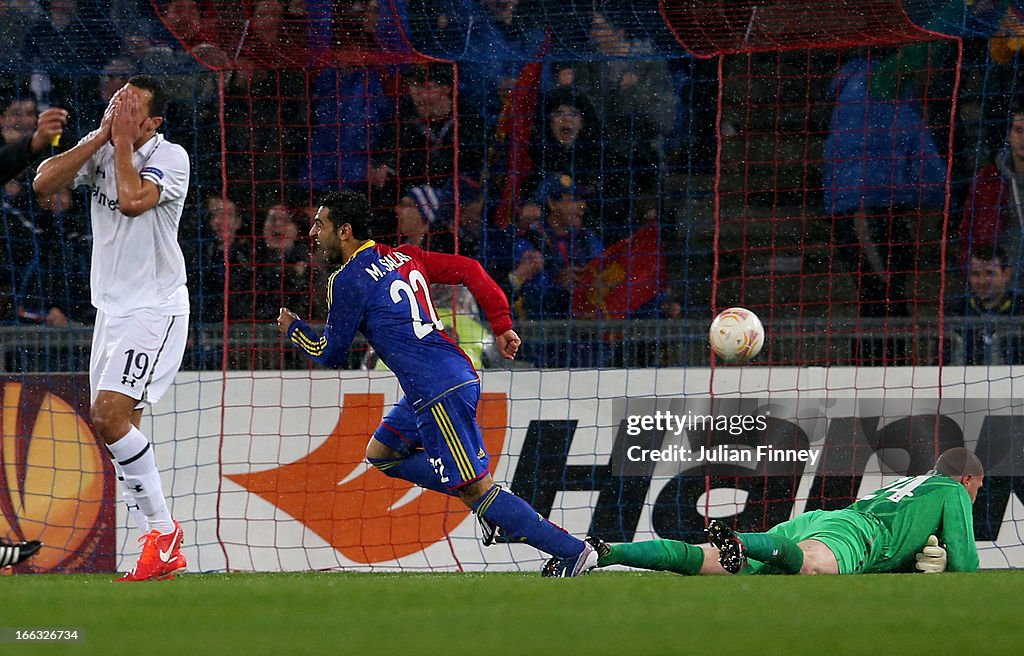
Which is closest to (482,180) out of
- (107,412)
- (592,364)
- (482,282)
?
(592,364)

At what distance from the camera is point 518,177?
10.6 metres

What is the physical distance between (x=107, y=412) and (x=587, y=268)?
A: 4.39 meters

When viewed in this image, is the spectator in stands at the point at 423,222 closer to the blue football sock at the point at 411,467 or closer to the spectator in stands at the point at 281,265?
the spectator in stands at the point at 281,265

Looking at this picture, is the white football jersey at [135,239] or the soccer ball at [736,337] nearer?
the white football jersey at [135,239]

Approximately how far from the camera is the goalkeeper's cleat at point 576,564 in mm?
6785

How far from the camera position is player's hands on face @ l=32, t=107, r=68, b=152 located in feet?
20.4

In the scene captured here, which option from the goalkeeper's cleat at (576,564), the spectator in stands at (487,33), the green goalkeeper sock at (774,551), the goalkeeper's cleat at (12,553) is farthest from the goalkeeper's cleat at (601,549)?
the spectator in stands at (487,33)

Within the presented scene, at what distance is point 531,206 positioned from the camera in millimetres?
10391

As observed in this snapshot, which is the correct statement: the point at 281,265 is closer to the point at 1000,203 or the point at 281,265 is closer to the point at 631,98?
the point at 631,98

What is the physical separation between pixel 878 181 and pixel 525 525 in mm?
4890

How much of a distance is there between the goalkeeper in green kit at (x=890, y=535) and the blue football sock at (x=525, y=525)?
0.51 metres

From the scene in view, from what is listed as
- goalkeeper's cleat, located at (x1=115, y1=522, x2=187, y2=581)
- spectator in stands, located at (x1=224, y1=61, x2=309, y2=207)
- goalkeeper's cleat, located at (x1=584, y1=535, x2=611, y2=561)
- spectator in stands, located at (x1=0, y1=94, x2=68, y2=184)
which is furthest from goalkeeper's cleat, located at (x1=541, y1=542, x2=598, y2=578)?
spectator in stands, located at (x1=224, y1=61, x2=309, y2=207)

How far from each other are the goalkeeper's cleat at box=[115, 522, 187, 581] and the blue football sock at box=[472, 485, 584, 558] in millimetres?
1474

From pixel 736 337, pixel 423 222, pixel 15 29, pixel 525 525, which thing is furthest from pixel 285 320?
pixel 15 29
